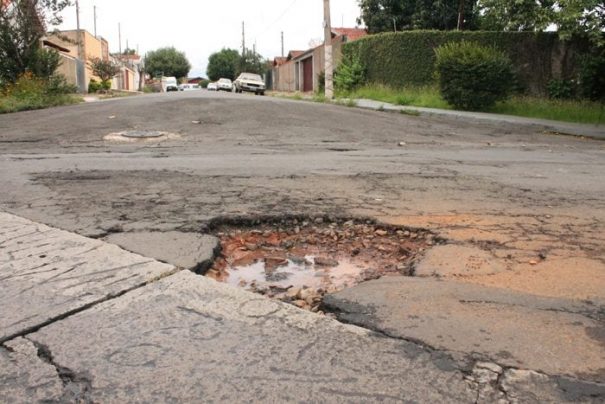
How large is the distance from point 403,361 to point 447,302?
71 cm

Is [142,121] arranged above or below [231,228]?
above

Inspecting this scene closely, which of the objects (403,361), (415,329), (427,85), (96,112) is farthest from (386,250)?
(427,85)

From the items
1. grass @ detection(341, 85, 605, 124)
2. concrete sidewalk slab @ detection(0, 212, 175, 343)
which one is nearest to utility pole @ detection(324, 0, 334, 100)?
grass @ detection(341, 85, 605, 124)

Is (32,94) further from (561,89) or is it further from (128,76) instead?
(128,76)

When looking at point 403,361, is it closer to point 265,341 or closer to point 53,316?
point 265,341

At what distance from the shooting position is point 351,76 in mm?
27172

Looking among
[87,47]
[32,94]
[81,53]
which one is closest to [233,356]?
[32,94]

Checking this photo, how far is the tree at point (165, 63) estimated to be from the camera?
9569 cm

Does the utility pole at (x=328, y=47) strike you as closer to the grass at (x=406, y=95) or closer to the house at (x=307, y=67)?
the grass at (x=406, y=95)

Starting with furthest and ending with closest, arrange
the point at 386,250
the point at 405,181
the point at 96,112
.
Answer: the point at 96,112
the point at 405,181
the point at 386,250

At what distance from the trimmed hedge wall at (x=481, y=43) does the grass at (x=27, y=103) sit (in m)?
14.0

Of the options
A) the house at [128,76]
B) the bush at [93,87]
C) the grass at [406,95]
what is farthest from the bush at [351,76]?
the house at [128,76]

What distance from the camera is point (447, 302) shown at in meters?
2.82

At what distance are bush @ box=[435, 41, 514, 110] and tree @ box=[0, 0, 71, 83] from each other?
552 inches
